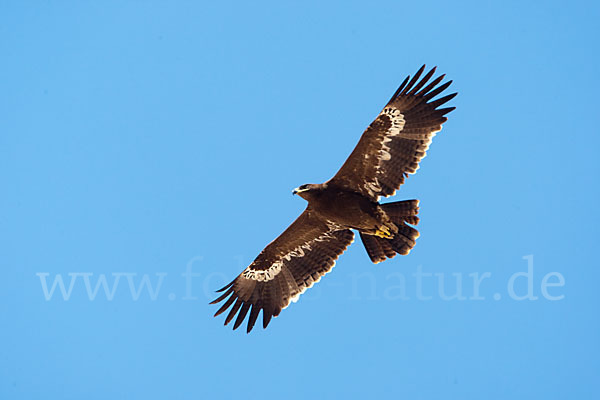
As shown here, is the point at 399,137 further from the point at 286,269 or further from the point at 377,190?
the point at 286,269

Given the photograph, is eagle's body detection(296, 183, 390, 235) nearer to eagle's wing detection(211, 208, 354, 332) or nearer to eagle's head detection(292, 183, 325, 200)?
eagle's head detection(292, 183, 325, 200)

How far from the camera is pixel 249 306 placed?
13.7 meters

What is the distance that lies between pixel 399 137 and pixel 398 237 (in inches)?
71.0

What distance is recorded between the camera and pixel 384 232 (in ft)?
42.7

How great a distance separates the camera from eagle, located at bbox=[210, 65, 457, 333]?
1282cm

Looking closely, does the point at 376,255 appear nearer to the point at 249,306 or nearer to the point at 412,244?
the point at 412,244

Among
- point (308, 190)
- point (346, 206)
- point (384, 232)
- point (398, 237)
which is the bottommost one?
point (398, 237)

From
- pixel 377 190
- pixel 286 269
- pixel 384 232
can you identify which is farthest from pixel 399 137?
pixel 286 269

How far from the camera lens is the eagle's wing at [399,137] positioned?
42.0 feet

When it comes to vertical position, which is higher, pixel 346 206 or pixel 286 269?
pixel 346 206

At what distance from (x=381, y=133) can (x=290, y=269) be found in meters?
3.20

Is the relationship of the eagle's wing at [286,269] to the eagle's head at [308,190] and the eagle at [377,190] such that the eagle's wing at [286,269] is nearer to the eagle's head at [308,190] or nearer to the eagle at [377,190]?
A: the eagle at [377,190]

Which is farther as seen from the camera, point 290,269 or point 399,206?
point 290,269

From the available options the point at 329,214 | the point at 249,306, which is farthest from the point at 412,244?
the point at 249,306
